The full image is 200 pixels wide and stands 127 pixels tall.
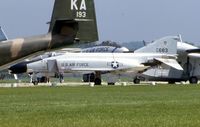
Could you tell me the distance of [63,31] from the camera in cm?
2978

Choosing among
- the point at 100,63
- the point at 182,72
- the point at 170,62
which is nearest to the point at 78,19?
the point at 100,63

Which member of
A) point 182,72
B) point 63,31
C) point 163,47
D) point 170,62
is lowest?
point 182,72

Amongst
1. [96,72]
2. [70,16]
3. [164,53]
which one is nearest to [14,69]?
[96,72]

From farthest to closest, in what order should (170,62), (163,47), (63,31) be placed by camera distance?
(163,47), (170,62), (63,31)

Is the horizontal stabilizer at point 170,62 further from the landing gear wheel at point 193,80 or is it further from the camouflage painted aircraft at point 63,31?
the camouflage painted aircraft at point 63,31

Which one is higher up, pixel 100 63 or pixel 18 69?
pixel 100 63

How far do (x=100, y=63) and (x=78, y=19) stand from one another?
34.4 meters

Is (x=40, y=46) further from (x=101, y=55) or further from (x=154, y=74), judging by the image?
(x=154, y=74)

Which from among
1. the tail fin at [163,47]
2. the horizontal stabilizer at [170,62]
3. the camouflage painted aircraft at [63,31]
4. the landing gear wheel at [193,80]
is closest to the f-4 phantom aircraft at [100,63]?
the horizontal stabilizer at [170,62]

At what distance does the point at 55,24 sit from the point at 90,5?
192 cm

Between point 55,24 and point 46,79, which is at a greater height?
point 55,24

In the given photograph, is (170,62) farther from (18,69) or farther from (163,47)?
(18,69)

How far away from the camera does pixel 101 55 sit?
66.2 meters

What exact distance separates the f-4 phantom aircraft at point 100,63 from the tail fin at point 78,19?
30101 millimetres
